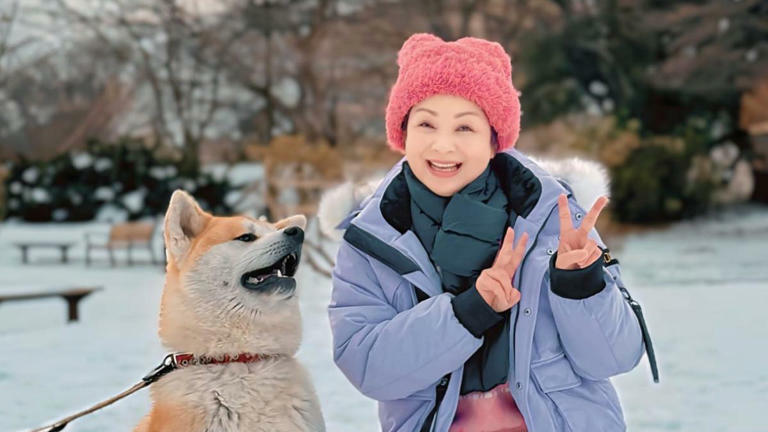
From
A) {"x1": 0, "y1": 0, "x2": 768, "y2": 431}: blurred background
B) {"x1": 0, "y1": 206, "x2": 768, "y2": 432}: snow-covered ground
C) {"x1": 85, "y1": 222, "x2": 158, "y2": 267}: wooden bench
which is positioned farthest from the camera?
{"x1": 0, "y1": 0, "x2": 768, "y2": 431}: blurred background

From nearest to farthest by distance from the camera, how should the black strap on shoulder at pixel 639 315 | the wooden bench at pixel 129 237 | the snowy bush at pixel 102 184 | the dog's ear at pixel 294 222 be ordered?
the black strap on shoulder at pixel 639 315 < the dog's ear at pixel 294 222 < the wooden bench at pixel 129 237 < the snowy bush at pixel 102 184

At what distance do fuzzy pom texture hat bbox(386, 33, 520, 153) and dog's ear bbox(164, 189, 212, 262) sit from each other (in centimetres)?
57

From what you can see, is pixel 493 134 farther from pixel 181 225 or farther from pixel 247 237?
pixel 181 225

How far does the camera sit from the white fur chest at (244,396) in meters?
1.78

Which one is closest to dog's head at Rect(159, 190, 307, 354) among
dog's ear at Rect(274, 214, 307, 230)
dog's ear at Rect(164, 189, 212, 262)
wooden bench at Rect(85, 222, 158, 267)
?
dog's ear at Rect(164, 189, 212, 262)

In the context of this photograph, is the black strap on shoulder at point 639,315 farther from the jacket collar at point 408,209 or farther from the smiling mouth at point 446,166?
the smiling mouth at point 446,166

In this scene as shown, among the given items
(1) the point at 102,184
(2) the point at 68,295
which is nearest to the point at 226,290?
(2) the point at 68,295

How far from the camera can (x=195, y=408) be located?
1.78 metres

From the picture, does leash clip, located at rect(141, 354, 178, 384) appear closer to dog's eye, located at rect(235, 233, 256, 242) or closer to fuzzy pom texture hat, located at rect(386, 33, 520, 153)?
dog's eye, located at rect(235, 233, 256, 242)

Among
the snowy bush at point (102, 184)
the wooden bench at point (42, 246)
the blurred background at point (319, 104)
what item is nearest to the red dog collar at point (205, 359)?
the blurred background at point (319, 104)

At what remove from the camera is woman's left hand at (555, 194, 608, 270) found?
5.15 feet

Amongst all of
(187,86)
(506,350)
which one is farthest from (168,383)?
(187,86)

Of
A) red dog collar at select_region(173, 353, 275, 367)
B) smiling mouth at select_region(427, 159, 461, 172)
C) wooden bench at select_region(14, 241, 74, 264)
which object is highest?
smiling mouth at select_region(427, 159, 461, 172)

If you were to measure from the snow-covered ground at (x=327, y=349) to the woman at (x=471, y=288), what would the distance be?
68cm
